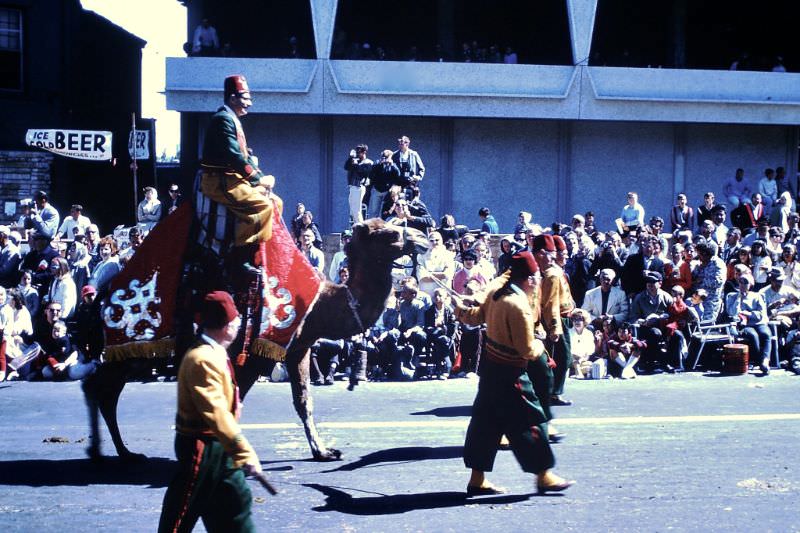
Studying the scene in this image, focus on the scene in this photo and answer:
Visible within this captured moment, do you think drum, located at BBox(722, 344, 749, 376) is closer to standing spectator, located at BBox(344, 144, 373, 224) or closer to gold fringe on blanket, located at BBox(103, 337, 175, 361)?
standing spectator, located at BBox(344, 144, 373, 224)

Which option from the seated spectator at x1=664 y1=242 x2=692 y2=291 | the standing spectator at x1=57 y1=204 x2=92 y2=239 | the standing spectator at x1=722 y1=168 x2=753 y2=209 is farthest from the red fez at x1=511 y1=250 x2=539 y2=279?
the standing spectator at x1=722 y1=168 x2=753 y2=209

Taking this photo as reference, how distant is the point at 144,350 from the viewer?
9359mm

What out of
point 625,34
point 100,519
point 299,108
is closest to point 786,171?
point 625,34

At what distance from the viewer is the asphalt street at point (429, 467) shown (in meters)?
7.79

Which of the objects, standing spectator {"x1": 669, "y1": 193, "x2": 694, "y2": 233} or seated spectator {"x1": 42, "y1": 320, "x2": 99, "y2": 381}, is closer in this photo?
seated spectator {"x1": 42, "y1": 320, "x2": 99, "y2": 381}

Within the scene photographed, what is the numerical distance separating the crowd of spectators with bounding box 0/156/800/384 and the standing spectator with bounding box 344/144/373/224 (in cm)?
4

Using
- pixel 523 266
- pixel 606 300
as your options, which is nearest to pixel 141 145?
pixel 606 300

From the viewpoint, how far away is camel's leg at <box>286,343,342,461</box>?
9.43m

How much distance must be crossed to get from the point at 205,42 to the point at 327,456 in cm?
1802

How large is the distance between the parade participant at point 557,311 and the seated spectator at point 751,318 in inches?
186

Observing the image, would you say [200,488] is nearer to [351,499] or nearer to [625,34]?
[351,499]

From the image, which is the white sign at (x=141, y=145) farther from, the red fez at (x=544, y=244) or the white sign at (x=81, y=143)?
the red fez at (x=544, y=244)

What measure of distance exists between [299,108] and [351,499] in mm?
17924

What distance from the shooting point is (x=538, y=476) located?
8320mm
